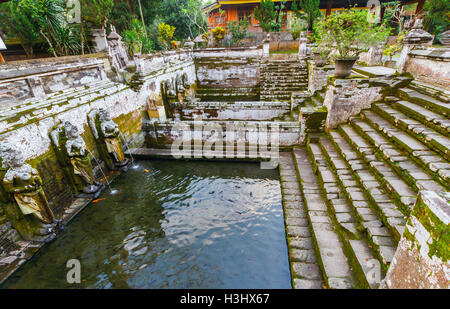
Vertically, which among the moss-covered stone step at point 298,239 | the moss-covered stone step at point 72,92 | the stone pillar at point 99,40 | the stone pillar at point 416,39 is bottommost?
the moss-covered stone step at point 298,239

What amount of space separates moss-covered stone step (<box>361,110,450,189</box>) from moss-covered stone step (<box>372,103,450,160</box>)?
0.08 meters

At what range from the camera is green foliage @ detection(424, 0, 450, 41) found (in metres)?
15.5

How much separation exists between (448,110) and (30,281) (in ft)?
27.0

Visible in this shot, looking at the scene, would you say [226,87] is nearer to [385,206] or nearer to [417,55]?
[417,55]

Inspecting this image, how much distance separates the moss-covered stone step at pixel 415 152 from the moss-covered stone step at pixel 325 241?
153cm

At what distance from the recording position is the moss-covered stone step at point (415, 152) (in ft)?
11.0

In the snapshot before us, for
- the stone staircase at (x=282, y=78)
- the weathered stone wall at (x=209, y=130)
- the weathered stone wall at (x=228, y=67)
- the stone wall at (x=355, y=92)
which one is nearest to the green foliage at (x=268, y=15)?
the weathered stone wall at (x=228, y=67)

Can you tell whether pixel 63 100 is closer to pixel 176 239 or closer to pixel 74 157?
pixel 74 157

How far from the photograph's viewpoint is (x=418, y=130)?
14.1 ft

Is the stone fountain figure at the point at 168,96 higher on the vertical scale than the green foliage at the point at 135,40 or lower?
lower

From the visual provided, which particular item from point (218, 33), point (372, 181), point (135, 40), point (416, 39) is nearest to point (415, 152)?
point (372, 181)

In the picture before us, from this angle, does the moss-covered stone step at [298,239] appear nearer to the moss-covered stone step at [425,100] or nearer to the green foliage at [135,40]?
the moss-covered stone step at [425,100]

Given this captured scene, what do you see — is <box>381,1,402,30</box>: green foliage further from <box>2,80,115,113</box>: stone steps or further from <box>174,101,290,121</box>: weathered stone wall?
<box>2,80,115,113</box>: stone steps
